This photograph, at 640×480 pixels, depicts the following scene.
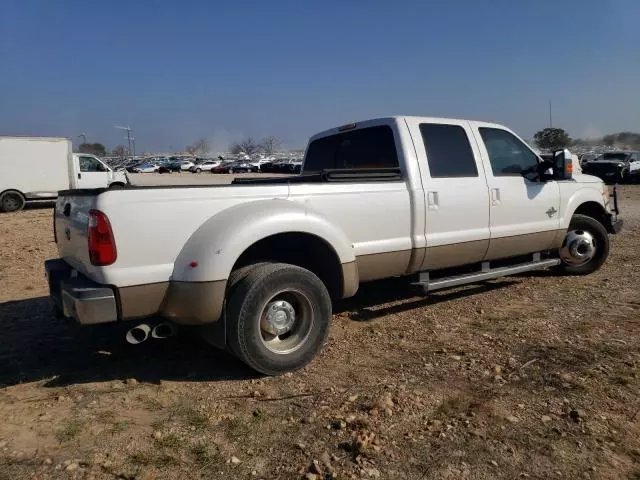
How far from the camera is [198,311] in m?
3.69

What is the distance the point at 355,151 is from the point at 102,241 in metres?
3.06

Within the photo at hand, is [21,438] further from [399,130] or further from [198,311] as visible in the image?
[399,130]

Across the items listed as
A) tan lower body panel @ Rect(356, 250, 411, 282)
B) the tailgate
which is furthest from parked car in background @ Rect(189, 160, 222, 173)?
tan lower body panel @ Rect(356, 250, 411, 282)

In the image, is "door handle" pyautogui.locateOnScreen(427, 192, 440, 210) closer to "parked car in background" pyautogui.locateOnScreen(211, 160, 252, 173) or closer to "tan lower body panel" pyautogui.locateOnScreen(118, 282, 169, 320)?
"tan lower body panel" pyautogui.locateOnScreen(118, 282, 169, 320)

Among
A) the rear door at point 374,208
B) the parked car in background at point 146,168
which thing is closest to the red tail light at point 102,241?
the rear door at point 374,208

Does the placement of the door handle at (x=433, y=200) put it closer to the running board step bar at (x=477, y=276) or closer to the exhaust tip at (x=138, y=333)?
the running board step bar at (x=477, y=276)

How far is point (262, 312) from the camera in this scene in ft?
13.0

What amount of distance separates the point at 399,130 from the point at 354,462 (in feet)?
10.5

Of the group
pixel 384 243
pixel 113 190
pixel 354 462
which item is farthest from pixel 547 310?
pixel 113 190

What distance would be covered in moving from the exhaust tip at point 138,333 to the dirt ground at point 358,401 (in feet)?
1.34

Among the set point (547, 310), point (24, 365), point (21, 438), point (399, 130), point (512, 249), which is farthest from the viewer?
point (512, 249)

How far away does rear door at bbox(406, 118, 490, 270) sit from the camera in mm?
5094

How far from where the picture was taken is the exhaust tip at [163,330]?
381 cm

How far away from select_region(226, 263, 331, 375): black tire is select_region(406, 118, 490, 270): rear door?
1.40 meters
